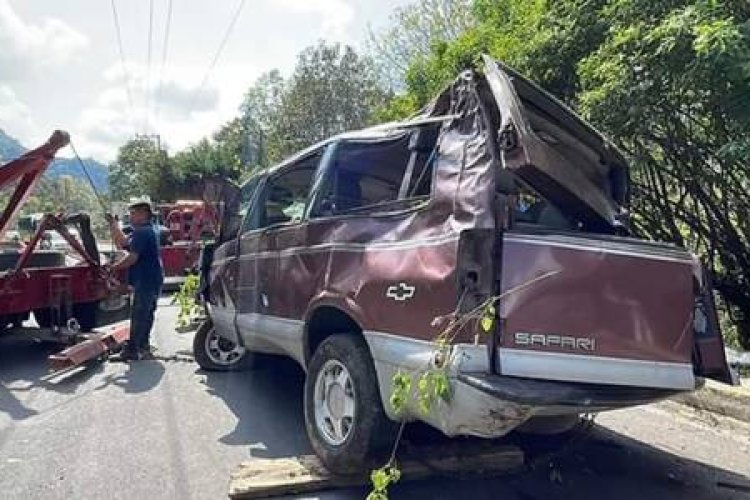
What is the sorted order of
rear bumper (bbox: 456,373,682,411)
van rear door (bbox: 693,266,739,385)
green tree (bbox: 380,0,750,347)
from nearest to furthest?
rear bumper (bbox: 456,373,682,411) < van rear door (bbox: 693,266,739,385) < green tree (bbox: 380,0,750,347)

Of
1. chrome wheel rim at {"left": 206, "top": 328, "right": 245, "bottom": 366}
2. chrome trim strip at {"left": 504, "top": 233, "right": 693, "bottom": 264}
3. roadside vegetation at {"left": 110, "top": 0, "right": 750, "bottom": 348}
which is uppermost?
roadside vegetation at {"left": 110, "top": 0, "right": 750, "bottom": 348}

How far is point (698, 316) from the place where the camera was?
3951 millimetres

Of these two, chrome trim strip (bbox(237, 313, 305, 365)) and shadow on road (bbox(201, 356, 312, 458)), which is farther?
shadow on road (bbox(201, 356, 312, 458))

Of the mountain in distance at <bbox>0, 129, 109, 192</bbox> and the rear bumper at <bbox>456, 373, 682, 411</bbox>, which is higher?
the mountain in distance at <bbox>0, 129, 109, 192</bbox>

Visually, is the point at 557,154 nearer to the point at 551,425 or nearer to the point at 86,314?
the point at 551,425

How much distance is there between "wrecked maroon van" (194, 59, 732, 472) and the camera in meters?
3.44

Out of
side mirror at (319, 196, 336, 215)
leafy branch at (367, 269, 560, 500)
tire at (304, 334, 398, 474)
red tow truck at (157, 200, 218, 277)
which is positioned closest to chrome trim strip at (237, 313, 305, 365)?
tire at (304, 334, 398, 474)

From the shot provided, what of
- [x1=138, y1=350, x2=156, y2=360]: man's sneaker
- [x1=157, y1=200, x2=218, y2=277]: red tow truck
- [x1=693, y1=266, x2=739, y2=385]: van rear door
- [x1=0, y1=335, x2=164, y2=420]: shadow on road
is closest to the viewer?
[x1=693, y1=266, x2=739, y2=385]: van rear door

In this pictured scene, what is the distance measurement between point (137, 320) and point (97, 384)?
1432 mm

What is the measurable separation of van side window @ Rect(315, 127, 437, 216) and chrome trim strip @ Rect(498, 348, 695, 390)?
4.75 feet

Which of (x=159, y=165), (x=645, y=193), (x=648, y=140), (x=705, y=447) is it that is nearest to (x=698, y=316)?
(x=705, y=447)

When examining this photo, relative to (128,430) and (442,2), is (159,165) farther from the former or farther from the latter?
(128,430)

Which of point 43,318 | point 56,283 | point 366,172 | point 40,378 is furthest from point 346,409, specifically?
point 43,318

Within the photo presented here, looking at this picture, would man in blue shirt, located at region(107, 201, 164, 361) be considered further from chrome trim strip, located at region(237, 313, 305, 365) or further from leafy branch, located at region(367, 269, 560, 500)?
leafy branch, located at region(367, 269, 560, 500)
